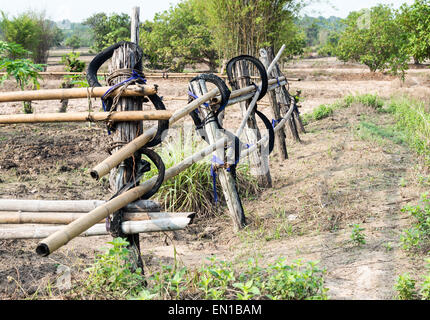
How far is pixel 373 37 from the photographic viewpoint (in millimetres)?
18938

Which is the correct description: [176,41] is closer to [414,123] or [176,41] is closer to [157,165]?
[414,123]

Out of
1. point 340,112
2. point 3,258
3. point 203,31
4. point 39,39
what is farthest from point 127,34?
point 3,258

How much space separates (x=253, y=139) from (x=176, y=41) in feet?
44.0

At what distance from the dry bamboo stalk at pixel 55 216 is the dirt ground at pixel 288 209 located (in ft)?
0.93

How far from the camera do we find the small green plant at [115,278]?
7.93 ft

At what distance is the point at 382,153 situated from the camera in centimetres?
623

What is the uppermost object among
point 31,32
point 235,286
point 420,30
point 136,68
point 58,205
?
point 31,32

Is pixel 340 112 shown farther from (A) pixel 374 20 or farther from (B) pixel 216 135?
(A) pixel 374 20

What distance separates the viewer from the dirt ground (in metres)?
3.04

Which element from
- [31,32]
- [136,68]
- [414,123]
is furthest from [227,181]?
[31,32]

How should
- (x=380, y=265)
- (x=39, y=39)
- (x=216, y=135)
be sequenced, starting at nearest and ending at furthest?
(x=380, y=265)
(x=216, y=135)
(x=39, y=39)

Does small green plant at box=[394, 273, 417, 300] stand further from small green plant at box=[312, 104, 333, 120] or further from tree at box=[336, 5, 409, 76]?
tree at box=[336, 5, 409, 76]

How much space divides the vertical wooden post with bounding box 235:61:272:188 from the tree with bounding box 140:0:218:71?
41.7 feet
